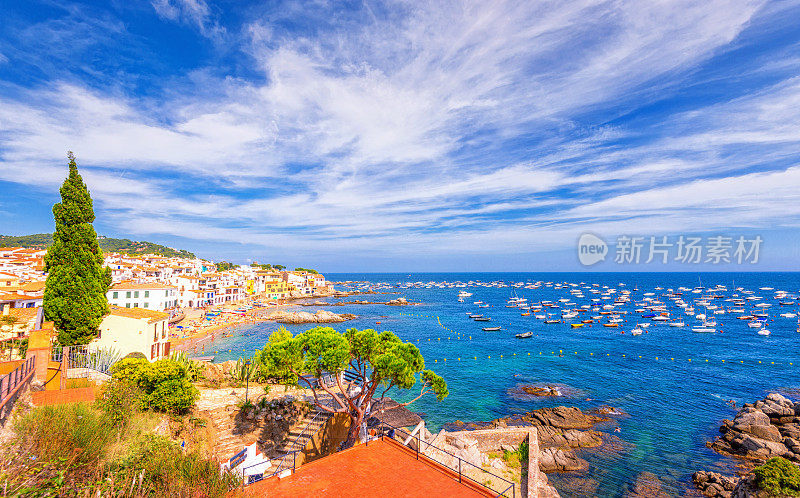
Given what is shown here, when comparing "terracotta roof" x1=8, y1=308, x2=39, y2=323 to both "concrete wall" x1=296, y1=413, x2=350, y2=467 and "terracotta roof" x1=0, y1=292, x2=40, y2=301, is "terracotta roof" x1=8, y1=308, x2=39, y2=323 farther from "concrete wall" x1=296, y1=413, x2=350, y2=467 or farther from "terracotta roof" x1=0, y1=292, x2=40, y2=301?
"concrete wall" x1=296, y1=413, x2=350, y2=467

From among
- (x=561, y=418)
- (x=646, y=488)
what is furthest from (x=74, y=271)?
(x=646, y=488)

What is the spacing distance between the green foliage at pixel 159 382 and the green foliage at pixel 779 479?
24590mm

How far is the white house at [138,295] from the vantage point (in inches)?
2117

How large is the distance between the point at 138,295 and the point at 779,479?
70232 mm

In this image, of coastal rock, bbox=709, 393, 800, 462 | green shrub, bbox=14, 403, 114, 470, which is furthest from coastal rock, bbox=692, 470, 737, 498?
green shrub, bbox=14, 403, 114, 470

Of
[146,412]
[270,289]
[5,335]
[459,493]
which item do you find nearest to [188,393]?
[146,412]

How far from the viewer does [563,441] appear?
24109 mm

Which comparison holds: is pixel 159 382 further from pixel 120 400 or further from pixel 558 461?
pixel 558 461

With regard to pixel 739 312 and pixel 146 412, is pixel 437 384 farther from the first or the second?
pixel 739 312

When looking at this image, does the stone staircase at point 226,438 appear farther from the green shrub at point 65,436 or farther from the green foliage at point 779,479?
the green foliage at point 779,479

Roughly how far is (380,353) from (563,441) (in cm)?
1635

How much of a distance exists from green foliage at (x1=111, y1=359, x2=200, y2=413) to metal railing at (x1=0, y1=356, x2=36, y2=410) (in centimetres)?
293

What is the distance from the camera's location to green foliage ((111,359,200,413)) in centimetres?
1664

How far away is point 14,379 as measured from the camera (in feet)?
39.8
